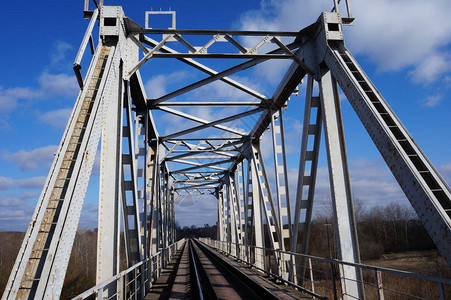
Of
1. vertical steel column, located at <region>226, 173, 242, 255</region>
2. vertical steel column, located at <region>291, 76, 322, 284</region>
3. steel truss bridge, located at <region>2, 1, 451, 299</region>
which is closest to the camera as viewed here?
steel truss bridge, located at <region>2, 1, 451, 299</region>

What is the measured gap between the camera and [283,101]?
11492mm

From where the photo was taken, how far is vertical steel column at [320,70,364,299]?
634 cm

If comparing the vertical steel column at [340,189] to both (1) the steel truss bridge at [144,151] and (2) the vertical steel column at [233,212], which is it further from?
(2) the vertical steel column at [233,212]

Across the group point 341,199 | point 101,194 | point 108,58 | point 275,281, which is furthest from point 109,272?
point 275,281

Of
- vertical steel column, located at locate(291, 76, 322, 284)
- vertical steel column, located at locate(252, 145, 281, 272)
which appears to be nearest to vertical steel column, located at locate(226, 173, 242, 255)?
vertical steel column, located at locate(252, 145, 281, 272)

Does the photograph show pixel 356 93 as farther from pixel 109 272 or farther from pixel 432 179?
pixel 109 272

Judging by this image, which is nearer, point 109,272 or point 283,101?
point 109,272

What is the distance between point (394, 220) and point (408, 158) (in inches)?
2278

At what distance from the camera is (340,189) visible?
6879 millimetres

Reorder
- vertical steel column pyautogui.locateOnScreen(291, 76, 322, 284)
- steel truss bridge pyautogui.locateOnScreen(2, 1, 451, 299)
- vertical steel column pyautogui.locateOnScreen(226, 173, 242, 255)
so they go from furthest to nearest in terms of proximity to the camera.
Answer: vertical steel column pyautogui.locateOnScreen(226, 173, 242, 255) → vertical steel column pyautogui.locateOnScreen(291, 76, 322, 284) → steel truss bridge pyautogui.locateOnScreen(2, 1, 451, 299)

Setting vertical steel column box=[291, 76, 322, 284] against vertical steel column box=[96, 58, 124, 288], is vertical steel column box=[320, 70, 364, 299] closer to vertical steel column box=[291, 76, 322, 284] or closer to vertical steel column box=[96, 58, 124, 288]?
vertical steel column box=[291, 76, 322, 284]

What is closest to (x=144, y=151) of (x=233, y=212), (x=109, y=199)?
(x=109, y=199)

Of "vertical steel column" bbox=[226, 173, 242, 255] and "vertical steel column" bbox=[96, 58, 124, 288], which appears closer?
"vertical steel column" bbox=[96, 58, 124, 288]

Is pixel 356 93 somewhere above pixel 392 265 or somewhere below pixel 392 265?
above
